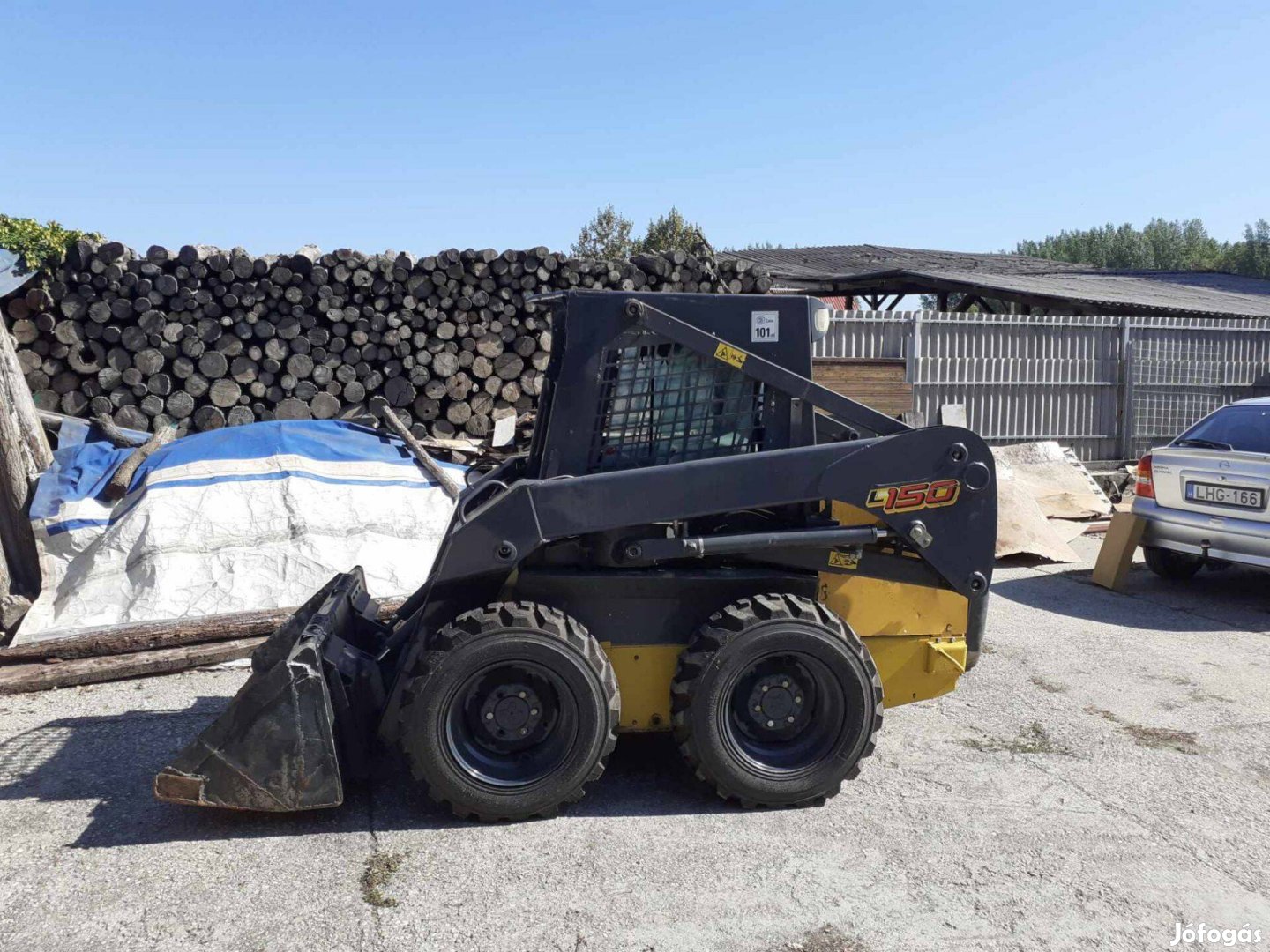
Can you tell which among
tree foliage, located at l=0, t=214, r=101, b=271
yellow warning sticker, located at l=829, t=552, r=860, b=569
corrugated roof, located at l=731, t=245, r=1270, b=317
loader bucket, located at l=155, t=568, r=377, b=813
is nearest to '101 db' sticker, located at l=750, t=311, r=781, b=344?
yellow warning sticker, located at l=829, t=552, r=860, b=569

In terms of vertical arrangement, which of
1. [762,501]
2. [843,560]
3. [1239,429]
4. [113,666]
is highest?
[1239,429]

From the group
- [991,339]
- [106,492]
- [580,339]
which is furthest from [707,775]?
[991,339]

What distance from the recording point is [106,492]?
848 centimetres

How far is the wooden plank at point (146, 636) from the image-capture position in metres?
6.34

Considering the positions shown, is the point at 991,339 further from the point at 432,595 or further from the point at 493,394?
the point at 432,595

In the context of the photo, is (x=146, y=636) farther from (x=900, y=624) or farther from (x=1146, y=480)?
(x=1146, y=480)

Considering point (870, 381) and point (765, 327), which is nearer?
point (765, 327)

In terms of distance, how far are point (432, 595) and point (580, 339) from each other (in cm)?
126

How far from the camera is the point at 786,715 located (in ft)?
14.4

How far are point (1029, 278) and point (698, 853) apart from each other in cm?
1881

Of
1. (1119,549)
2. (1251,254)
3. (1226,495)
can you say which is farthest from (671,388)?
(1251,254)

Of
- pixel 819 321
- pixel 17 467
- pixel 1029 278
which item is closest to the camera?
pixel 819 321

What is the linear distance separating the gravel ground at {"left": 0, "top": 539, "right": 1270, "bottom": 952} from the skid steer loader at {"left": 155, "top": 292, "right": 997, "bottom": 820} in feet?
0.72

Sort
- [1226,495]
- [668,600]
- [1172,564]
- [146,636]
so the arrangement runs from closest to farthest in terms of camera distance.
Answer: [668,600] < [146,636] < [1226,495] < [1172,564]
